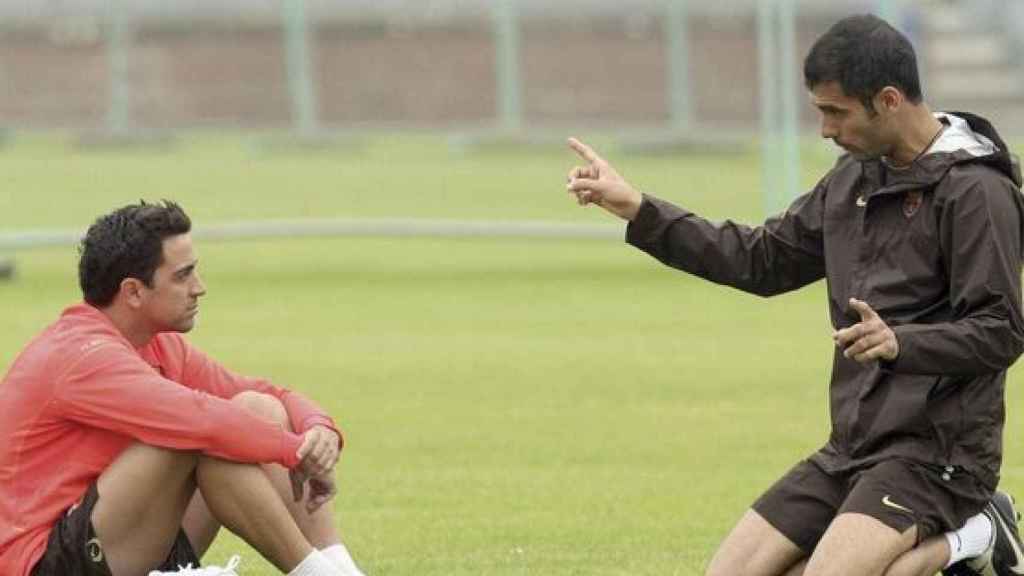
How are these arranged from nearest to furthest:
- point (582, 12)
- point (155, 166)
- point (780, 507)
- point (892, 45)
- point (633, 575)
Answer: point (892, 45) < point (780, 507) < point (633, 575) < point (582, 12) < point (155, 166)

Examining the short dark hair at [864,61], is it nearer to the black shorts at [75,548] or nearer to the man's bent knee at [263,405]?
the man's bent knee at [263,405]

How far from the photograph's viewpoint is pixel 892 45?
6914 millimetres

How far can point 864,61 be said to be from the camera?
6.89 metres

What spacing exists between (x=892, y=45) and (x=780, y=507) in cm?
133

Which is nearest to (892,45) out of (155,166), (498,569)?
(498,569)

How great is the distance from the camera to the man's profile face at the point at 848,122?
6922 mm

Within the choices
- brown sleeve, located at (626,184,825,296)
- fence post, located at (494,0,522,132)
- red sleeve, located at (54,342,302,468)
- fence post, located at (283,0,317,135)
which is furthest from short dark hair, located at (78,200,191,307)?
fence post, located at (283,0,317,135)

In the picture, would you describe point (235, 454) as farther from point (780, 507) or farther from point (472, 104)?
point (472, 104)

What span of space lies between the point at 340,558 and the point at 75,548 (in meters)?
0.84

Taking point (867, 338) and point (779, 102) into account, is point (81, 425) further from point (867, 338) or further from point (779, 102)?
point (779, 102)

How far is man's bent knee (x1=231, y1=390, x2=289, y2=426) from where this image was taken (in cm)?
760

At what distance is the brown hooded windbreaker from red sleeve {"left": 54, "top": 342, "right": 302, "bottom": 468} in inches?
62.2

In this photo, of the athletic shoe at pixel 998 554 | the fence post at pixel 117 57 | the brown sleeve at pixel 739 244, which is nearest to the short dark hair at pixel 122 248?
the brown sleeve at pixel 739 244

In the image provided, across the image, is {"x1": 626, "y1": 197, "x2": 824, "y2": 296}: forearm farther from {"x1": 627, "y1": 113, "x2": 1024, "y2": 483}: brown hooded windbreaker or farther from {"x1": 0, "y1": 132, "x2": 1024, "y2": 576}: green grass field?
{"x1": 0, "y1": 132, "x2": 1024, "y2": 576}: green grass field
